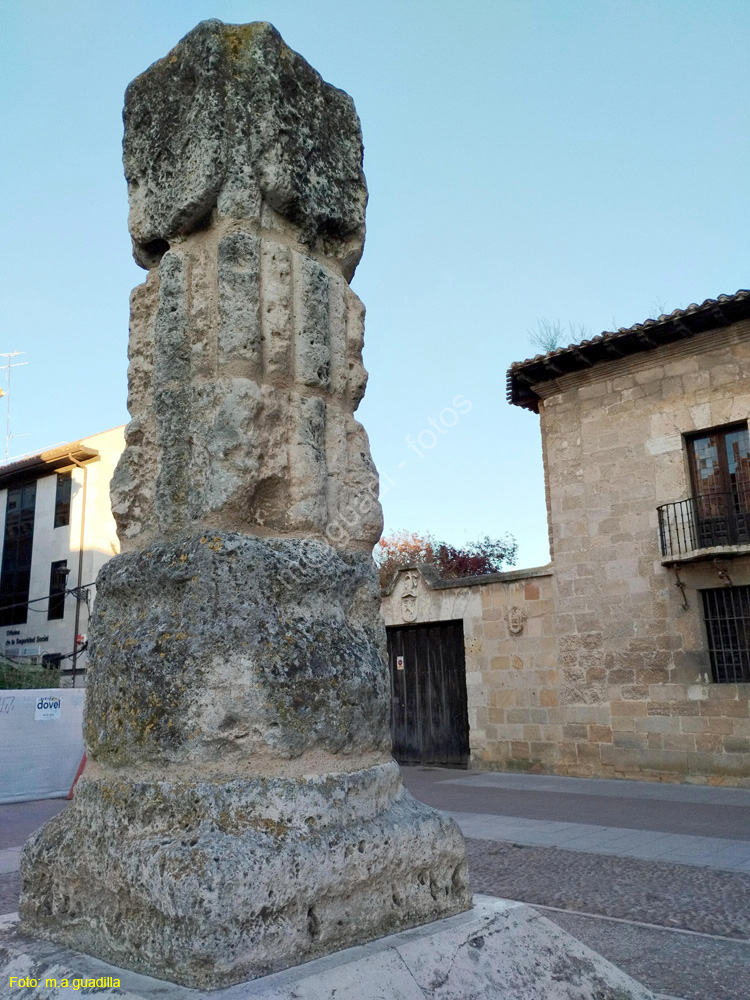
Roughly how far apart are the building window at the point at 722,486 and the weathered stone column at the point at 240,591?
31.4ft

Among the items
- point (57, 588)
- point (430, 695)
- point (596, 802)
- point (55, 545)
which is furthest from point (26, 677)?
point (596, 802)

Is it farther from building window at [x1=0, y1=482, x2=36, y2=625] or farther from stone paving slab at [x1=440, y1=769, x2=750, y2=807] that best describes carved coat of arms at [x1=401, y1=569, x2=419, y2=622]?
building window at [x1=0, y1=482, x2=36, y2=625]

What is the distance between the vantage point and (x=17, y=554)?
23.2 m

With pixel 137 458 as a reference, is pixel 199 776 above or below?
below

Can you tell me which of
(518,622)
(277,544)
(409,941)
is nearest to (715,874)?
(409,941)

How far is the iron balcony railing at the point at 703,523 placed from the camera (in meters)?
10.9

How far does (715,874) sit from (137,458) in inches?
189

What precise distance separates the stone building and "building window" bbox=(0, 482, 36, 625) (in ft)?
48.3

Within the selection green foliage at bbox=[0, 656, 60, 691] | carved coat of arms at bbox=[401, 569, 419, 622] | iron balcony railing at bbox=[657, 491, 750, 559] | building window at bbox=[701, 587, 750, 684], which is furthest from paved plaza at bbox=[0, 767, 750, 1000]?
green foliage at bbox=[0, 656, 60, 691]

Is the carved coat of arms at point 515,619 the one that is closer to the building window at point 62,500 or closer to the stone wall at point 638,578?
the stone wall at point 638,578

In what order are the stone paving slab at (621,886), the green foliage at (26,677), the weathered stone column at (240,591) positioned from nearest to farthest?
the weathered stone column at (240,591) → the stone paving slab at (621,886) → the green foliage at (26,677)

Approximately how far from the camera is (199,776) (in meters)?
1.94

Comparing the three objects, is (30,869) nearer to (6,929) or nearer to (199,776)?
(6,929)

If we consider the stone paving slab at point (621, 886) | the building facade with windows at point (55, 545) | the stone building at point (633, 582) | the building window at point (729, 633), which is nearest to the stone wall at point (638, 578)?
the stone building at point (633, 582)
